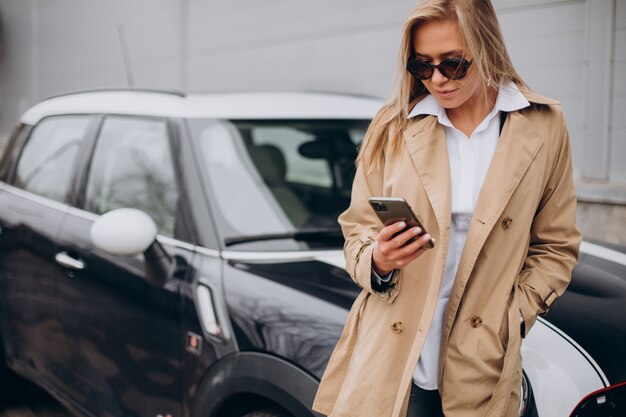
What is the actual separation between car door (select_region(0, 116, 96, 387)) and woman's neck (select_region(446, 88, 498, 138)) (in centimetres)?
219

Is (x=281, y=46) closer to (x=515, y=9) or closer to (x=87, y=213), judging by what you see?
(x=515, y=9)

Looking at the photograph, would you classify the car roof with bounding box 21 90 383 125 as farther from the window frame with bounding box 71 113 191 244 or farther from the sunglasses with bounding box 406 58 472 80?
the sunglasses with bounding box 406 58 472 80

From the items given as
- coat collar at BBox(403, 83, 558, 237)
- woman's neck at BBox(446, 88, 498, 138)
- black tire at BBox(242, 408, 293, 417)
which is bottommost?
black tire at BBox(242, 408, 293, 417)

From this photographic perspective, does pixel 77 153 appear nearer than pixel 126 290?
No

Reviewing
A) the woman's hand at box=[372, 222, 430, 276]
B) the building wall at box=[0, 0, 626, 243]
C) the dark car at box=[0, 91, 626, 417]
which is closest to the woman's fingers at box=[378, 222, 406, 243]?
the woman's hand at box=[372, 222, 430, 276]

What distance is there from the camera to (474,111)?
1.94 metres

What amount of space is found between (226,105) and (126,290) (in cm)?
93

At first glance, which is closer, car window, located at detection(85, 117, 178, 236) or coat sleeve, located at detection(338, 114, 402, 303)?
coat sleeve, located at detection(338, 114, 402, 303)

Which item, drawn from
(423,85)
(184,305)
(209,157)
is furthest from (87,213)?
(423,85)

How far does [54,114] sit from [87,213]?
87 cm

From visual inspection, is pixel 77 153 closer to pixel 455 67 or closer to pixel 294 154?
pixel 294 154

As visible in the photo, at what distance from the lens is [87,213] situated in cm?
356

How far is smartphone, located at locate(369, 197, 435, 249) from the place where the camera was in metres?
1.64

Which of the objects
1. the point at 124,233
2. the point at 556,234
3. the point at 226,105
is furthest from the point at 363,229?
the point at 226,105
